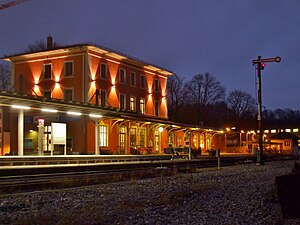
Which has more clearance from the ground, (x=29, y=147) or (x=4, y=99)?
(x=4, y=99)

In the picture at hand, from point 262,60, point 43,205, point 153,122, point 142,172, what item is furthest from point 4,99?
point 153,122

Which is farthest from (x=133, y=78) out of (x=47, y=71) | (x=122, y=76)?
(x=47, y=71)

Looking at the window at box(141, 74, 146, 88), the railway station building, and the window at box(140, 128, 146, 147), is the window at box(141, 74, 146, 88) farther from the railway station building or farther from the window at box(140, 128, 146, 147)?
the window at box(140, 128, 146, 147)

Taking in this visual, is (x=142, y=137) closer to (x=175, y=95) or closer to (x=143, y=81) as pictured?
(x=143, y=81)

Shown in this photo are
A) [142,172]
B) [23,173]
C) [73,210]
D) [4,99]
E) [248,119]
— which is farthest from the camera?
[248,119]

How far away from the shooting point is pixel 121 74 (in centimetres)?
4528

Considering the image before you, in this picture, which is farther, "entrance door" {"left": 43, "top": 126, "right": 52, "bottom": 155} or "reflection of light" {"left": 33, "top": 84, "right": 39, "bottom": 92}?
"reflection of light" {"left": 33, "top": 84, "right": 39, "bottom": 92}

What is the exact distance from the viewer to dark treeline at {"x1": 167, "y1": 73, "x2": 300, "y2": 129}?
262ft

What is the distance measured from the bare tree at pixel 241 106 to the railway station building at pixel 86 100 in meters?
47.6

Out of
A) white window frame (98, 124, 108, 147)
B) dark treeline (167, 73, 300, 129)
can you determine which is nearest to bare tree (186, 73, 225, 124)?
dark treeline (167, 73, 300, 129)

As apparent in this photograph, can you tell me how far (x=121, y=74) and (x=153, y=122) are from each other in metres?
6.58

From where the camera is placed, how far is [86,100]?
131ft

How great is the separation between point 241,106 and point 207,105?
14.4 m

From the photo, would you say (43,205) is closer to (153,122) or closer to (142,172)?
(142,172)
